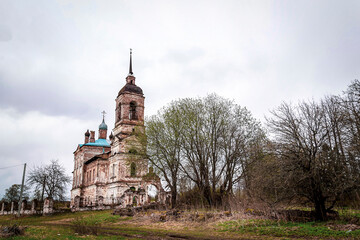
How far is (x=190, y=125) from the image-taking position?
73.3ft

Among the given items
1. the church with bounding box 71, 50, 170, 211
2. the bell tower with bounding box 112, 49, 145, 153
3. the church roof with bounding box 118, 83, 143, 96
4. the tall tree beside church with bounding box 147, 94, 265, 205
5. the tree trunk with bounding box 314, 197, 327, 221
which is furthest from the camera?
the church roof with bounding box 118, 83, 143, 96

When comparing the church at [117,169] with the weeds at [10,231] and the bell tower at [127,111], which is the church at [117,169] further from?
the weeds at [10,231]

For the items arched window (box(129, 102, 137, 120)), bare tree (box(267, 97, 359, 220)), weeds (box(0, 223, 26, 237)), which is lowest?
weeds (box(0, 223, 26, 237))

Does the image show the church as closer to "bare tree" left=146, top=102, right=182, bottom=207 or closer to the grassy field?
"bare tree" left=146, top=102, right=182, bottom=207

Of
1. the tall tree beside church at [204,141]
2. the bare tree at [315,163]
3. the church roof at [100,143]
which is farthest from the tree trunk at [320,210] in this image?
the church roof at [100,143]

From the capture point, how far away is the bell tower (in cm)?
3644

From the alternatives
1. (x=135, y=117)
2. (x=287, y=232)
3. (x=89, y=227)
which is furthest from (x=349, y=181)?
(x=135, y=117)

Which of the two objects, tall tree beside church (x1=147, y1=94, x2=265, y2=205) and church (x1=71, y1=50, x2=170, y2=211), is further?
church (x1=71, y1=50, x2=170, y2=211)

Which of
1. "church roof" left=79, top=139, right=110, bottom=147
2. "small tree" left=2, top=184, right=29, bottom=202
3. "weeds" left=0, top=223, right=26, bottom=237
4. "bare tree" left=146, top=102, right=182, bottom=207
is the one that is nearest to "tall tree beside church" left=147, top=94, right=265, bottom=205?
"bare tree" left=146, top=102, right=182, bottom=207

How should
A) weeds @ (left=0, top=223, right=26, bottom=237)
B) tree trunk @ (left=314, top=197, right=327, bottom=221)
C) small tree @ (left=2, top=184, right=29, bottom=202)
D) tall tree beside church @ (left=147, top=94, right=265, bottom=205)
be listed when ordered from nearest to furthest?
1. weeds @ (left=0, top=223, right=26, bottom=237)
2. tree trunk @ (left=314, top=197, right=327, bottom=221)
3. tall tree beside church @ (left=147, top=94, right=265, bottom=205)
4. small tree @ (left=2, top=184, right=29, bottom=202)

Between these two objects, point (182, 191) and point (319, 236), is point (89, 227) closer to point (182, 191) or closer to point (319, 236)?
point (319, 236)

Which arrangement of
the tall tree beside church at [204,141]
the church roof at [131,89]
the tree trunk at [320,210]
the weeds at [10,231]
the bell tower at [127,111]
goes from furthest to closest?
the church roof at [131,89]
the bell tower at [127,111]
the tall tree beside church at [204,141]
the tree trunk at [320,210]
the weeds at [10,231]

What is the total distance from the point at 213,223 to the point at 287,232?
A: 444 cm

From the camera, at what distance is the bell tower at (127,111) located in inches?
1435
